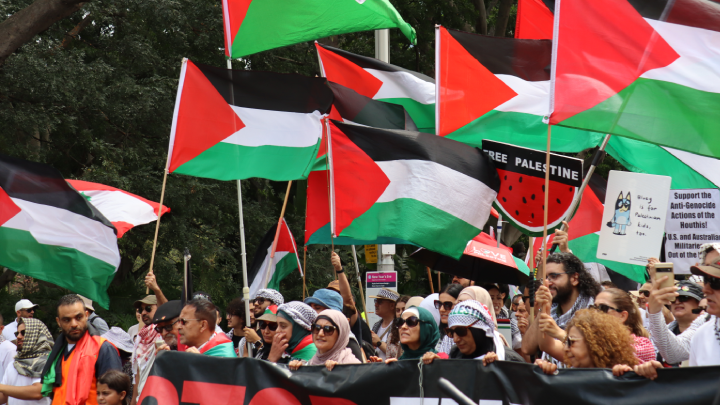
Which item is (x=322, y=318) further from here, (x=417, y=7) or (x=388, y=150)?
(x=417, y=7)

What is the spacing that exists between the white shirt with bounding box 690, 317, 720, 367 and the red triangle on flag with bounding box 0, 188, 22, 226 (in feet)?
20.0

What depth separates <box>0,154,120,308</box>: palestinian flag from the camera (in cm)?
741

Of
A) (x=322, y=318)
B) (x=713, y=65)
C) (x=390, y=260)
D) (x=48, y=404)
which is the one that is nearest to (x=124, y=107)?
(x=390, y=260)

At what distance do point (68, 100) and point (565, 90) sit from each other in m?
10.2

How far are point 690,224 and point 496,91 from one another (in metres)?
2.28

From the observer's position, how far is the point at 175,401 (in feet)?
16.4

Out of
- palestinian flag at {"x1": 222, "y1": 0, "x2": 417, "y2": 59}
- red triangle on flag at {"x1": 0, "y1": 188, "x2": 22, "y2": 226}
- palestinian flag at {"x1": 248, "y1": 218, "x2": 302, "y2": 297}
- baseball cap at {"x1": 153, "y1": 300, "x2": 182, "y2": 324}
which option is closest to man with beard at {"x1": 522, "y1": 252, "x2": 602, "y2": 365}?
baseball cap at {"x1": 153, "y1": 300, "x2": 182, "y2": 324}

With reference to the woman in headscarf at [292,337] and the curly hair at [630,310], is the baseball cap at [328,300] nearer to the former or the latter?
the woman in headscarf at [292,337]

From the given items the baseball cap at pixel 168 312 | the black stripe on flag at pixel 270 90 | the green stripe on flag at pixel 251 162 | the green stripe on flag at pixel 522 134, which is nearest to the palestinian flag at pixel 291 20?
the black stripe on flag at pixel 270 90

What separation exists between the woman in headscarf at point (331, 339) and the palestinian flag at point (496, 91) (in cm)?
287

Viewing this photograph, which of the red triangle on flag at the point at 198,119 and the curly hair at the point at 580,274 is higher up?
the red triangle on flag at the point at 198,119

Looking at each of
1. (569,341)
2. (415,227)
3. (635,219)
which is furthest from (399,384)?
(635,219)

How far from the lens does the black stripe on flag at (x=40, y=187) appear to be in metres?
7.59

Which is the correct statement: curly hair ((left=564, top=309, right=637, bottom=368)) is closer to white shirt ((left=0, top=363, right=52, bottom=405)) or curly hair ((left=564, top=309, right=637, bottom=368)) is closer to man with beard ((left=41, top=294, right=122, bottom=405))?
man with beard ((left=41, top=294, right=122, bottom=405))
